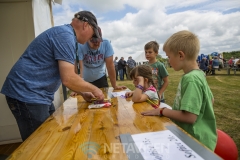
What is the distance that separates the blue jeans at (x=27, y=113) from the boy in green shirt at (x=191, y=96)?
2.72 ft

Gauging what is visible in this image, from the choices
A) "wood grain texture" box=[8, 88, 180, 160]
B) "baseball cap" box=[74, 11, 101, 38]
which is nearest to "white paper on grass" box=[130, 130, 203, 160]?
"wood grain texture" box=[8, 88, 180, 160]

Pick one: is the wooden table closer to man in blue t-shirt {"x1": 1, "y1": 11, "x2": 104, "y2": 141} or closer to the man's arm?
man in blue t-shirt {"x1": 1, "y1": 11, "x2": 104, "y2": 141}

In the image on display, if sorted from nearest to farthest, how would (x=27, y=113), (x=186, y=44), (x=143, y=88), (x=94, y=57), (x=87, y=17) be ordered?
(x=186, y=44)
(x=27, y=113)
(x=87, y=17)
(x=143, y=88)
(x=94, y=57)

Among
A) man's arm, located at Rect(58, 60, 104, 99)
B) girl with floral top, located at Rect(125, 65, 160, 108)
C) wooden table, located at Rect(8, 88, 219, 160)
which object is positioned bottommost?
wooden table, located at Rect(8, 88, 219, 160)

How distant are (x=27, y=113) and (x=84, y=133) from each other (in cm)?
60

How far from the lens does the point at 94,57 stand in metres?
2.77

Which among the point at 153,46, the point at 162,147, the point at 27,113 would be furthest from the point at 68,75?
the point at 153,46

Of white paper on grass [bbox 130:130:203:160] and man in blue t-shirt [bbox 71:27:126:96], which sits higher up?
man in blue t-shirt [bbox 71:27:126:96]

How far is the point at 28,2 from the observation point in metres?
3.06

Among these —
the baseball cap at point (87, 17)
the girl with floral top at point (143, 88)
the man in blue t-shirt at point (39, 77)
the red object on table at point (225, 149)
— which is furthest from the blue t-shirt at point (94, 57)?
the red object on table at point (225, 149)

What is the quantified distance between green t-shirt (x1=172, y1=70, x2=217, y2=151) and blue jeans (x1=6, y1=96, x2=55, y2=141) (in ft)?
3.51

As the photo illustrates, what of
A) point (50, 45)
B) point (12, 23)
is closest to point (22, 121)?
point (50, 45)

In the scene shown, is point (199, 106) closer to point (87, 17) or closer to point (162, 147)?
point (162, 147)

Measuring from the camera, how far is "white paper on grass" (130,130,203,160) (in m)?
0.76
